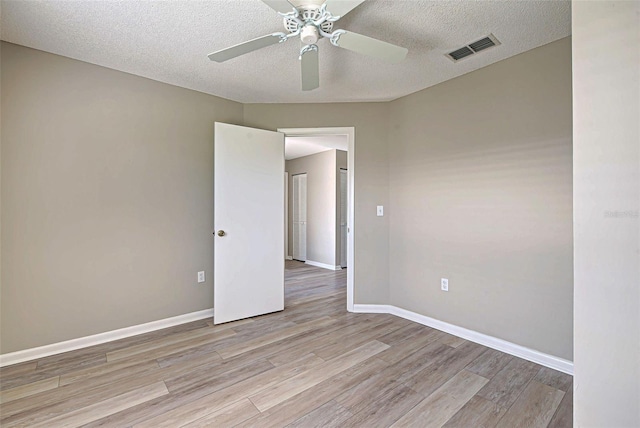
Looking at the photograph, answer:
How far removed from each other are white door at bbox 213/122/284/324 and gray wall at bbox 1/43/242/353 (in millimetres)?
253

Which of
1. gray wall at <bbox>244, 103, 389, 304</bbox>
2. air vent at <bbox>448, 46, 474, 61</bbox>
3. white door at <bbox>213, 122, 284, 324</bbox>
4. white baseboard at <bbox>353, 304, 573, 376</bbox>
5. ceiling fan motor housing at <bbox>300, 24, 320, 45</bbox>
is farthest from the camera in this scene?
gray wall at <bbox>244, 103, 389, 304</bbox>

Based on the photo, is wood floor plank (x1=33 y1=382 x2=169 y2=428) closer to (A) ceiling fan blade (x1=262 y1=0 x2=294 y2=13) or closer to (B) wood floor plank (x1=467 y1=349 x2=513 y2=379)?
(B) wood floor plank (x1=467 y1=349 x2=513 y2=379)

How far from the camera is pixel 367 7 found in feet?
5.70

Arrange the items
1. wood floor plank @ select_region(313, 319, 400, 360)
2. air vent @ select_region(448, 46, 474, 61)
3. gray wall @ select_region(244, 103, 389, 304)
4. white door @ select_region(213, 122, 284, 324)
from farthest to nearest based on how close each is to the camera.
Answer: gray wall @ select_region(244, 103, 389, 304) → white door @ select_region(213, 122, 284, 324) → wood floor plank @ select_region(313, 319, 400, 360) → air vent @ select_region(448, 46, 474, 61)

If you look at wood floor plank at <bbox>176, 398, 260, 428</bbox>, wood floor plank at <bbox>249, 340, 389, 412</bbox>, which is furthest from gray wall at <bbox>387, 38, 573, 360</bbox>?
wood floor plank at <bbox>176, 398, 260, 428</bbox>

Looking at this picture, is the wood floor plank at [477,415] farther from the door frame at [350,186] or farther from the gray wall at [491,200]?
the door frame at [350,186]

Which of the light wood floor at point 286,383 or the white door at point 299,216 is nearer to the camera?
the light wood floor at point 286,383

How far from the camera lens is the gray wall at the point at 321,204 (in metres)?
5.84

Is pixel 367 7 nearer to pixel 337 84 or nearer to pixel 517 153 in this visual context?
pixel 337 84

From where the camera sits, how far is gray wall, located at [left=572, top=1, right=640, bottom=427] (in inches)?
34.0

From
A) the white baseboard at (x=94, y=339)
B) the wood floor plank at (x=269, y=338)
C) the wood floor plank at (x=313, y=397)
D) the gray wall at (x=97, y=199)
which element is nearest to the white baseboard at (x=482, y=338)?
the wood floor plank at (x=269, y=338)

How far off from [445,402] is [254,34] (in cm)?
259

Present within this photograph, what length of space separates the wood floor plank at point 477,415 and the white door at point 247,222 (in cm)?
204

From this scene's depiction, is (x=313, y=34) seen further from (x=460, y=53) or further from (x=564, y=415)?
(x=564, y=415)
